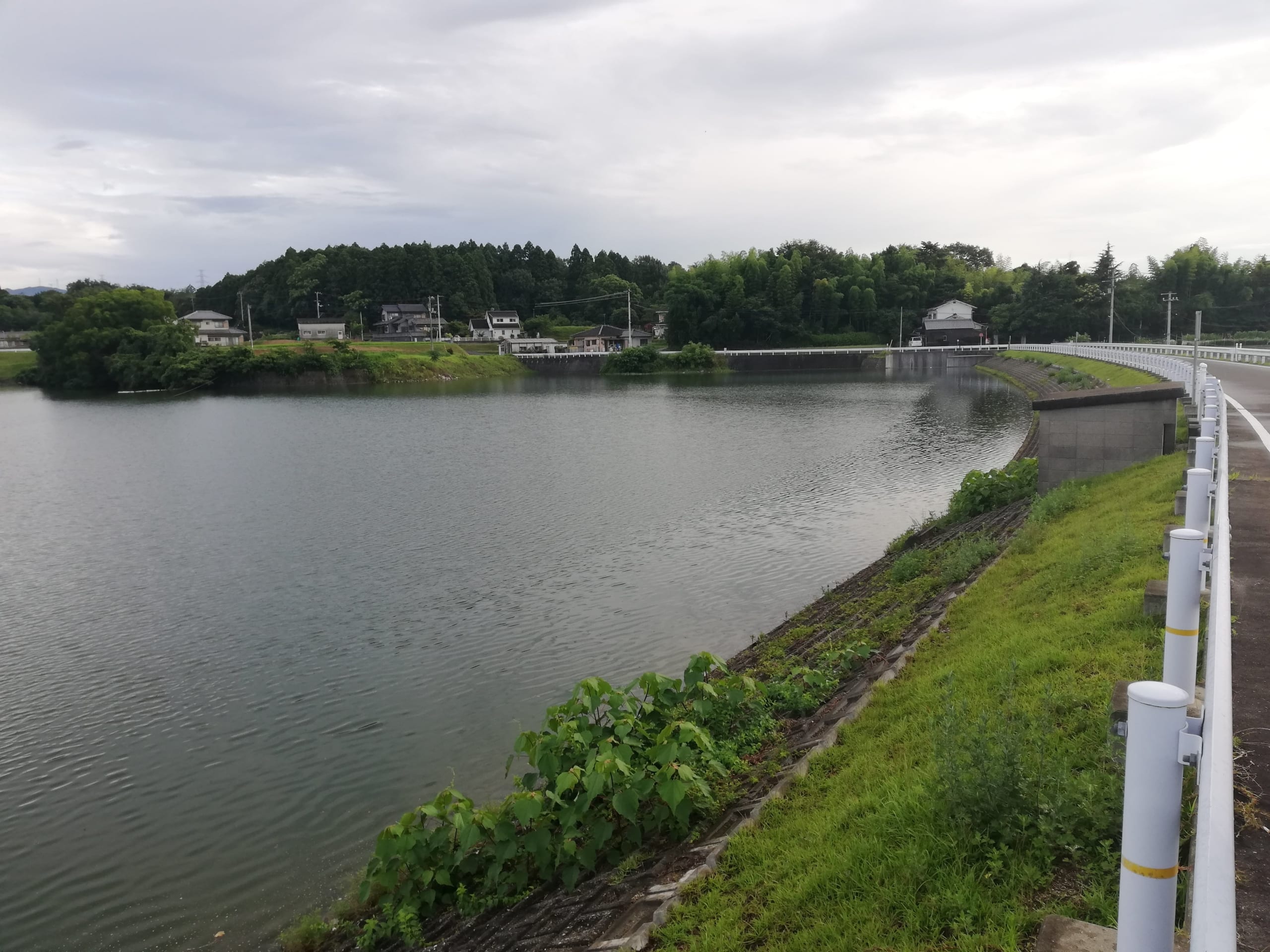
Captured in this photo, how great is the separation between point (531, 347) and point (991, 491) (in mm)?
98972

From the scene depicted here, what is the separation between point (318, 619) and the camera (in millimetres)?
14594

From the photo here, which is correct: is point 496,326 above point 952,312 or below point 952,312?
below

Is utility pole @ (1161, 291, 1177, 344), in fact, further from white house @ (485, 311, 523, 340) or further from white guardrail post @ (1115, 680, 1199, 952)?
white house @ (485, 311, 523, 340)

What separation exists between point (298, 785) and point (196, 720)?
2.49 metres

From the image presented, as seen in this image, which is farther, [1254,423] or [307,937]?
[1254,423]

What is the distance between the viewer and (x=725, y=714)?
26.9 feet

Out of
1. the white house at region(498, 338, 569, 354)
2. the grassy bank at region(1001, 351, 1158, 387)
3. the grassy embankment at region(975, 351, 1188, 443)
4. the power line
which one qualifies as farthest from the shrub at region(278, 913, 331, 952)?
the power line

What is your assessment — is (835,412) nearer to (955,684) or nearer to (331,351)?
A: (955,684)

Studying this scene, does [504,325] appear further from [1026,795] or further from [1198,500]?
[1026,795]

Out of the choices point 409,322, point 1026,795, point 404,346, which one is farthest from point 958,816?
point 409,322

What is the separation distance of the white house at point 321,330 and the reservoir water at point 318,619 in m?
85.1

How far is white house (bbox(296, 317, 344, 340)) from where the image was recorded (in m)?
118

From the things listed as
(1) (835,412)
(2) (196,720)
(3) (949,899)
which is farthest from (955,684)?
(1) (835,412)

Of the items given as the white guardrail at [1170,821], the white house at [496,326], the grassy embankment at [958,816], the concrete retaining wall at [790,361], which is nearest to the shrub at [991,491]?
the grassy embankment at [958,816]
